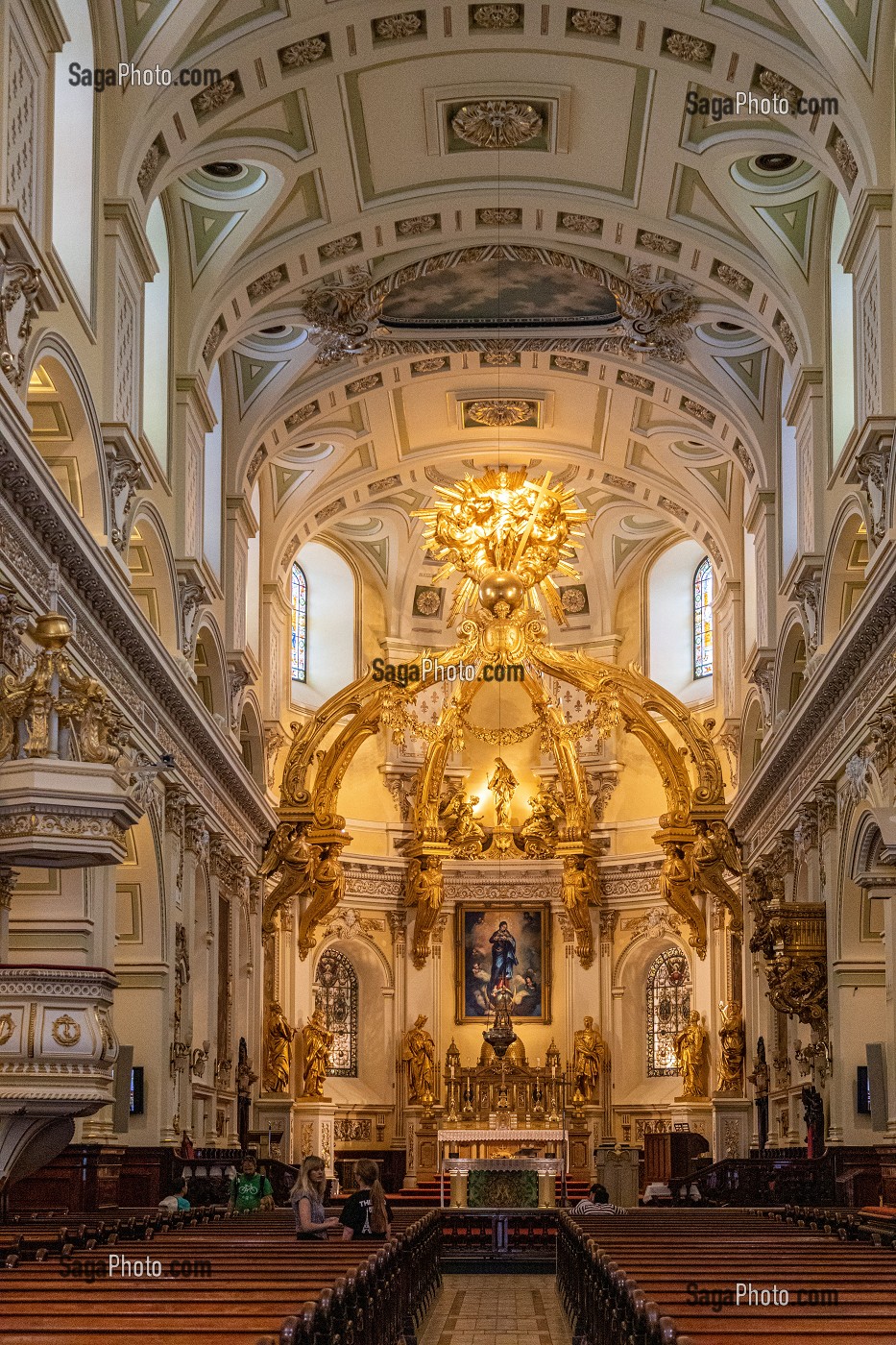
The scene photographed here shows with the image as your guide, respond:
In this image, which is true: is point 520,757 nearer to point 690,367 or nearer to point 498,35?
point 690,367

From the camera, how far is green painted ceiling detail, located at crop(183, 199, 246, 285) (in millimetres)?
20828

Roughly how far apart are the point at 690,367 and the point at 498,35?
7546 millimetres

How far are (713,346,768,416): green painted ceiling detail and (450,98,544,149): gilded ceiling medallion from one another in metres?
5.58

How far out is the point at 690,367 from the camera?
82.9ft

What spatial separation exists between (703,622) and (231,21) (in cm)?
1822

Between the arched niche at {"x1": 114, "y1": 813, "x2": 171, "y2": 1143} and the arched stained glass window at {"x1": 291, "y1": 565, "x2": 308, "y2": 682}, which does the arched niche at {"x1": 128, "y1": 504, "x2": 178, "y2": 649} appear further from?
the arched stained glass window at {"x1": 291, "y1": 565, "x2": 308, "y2": 682}

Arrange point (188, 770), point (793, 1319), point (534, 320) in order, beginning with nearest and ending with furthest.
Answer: point (793, 1319), point (188, 770), point (534, 320)

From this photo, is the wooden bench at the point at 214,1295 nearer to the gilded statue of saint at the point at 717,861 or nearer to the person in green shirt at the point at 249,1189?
the person in green shirt at the point at 249,1189

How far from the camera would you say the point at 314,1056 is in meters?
30.7

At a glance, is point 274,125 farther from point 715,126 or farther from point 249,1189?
point 249,1189

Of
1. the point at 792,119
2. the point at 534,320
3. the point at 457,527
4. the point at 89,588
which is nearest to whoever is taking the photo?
the point at 89,588

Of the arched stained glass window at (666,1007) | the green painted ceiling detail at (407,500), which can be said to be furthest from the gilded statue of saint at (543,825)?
the green painted ceiling detail at (407,500)

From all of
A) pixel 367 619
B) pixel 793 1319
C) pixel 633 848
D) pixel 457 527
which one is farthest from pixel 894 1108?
pixel 367 619

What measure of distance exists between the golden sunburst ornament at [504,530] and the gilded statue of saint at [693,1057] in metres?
8.23
